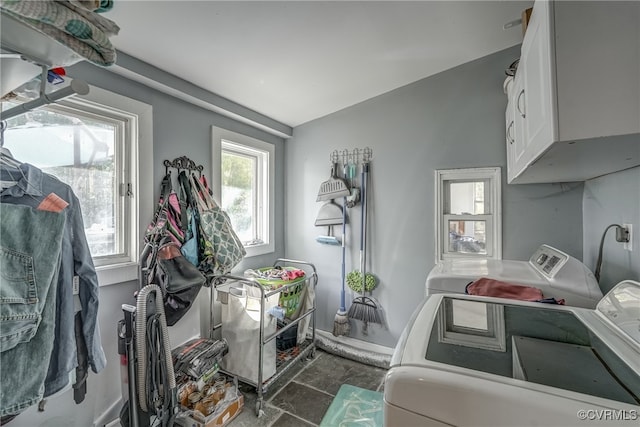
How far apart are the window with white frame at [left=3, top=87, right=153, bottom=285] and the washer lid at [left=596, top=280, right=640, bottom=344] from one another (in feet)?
7.08

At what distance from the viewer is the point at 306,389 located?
2.08 m

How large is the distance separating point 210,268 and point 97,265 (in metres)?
0.58

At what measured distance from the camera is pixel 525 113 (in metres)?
1.17

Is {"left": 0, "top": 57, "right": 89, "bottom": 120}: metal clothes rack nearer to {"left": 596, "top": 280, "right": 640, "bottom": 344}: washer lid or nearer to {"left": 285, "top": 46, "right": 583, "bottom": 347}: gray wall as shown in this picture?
{"left": 596, "top": 280, "right": 640, "bottom": 344}: washer lid

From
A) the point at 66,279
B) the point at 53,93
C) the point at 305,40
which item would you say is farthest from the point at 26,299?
the point at 305,40

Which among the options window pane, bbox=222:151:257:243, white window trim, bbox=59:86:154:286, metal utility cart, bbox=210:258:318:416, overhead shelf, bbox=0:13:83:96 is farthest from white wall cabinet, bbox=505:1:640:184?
window pane, bbox=222:151:257:243

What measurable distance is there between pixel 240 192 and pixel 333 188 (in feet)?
2.87

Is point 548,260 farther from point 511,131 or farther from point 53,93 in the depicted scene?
point 53,93

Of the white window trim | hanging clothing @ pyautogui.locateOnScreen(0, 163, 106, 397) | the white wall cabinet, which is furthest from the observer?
the white window trim

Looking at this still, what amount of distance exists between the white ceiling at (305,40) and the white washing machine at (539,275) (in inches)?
56.4

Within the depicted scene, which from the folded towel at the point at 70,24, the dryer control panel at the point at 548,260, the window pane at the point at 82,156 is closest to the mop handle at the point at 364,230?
the dryer control panel at the point at 548,260

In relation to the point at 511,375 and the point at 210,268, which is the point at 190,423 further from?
the point at 511,375

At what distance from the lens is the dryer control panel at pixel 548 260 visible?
4.85 feet

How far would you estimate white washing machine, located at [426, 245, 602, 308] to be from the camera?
1309mm
